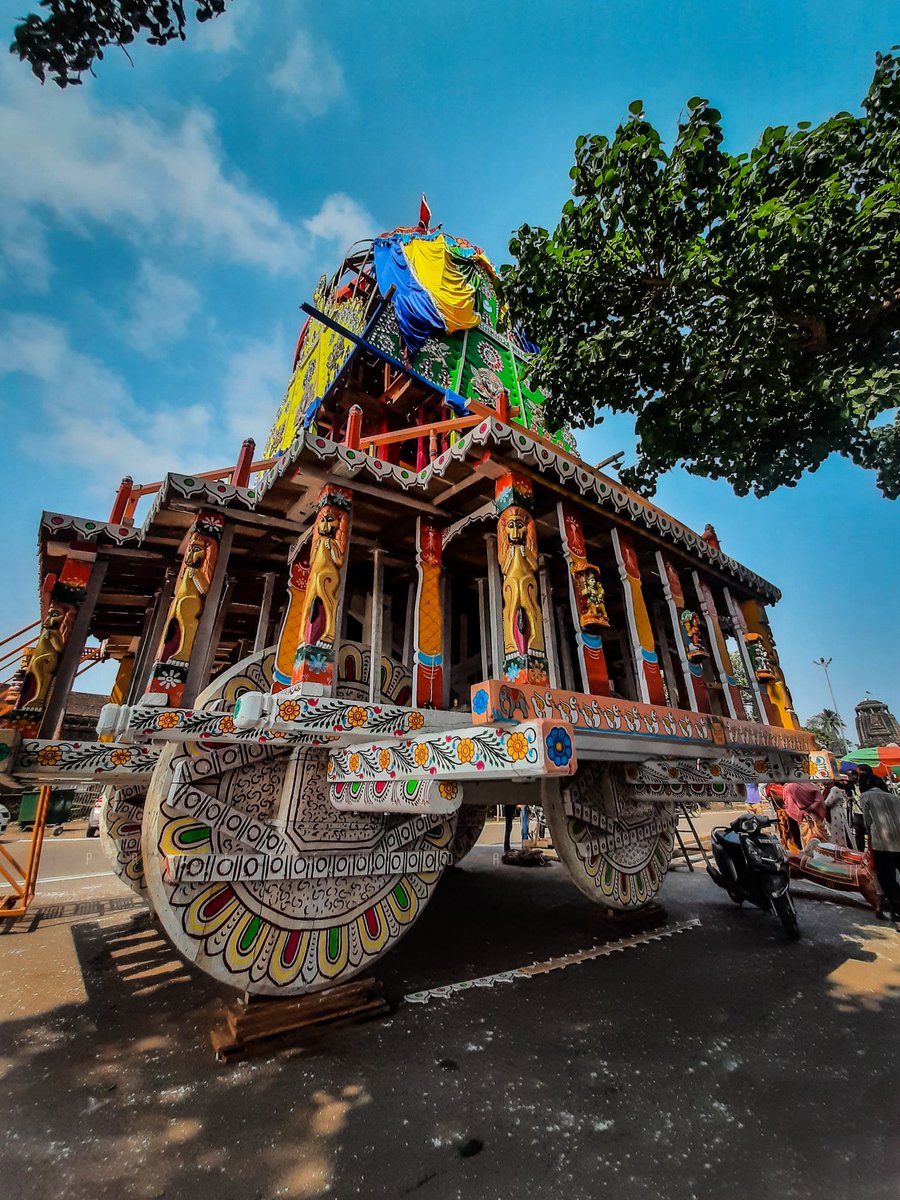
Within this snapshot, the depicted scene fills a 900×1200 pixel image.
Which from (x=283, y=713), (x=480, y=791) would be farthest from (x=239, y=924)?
(x=480, y=791)

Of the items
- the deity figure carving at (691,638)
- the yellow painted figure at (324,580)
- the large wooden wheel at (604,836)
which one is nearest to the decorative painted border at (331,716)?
the yellow painted figure at (324,580)

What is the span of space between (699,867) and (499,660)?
10.5 meters

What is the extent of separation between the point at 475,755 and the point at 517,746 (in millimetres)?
403

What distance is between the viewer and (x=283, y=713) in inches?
162

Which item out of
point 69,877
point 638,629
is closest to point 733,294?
point 638,629

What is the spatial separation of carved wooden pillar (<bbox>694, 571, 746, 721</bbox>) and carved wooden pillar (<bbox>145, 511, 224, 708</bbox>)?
23.4 ft

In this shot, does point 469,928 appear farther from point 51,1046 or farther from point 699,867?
point 699,867

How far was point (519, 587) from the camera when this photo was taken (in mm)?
4719

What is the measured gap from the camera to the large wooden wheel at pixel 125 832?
7449 mm

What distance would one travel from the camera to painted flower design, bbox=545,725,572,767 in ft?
9.98

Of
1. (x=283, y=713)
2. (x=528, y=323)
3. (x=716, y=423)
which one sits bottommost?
(x=283, y=713)

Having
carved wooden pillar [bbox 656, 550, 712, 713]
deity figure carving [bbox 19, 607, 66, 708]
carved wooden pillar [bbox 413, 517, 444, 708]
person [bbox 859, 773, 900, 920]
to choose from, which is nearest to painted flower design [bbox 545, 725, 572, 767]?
carved wooden pillar [bbox 413, 517, 444, 708]

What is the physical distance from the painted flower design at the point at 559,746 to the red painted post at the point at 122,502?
7.02 meters

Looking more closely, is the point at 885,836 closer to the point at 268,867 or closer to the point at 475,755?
the point at 475,755
